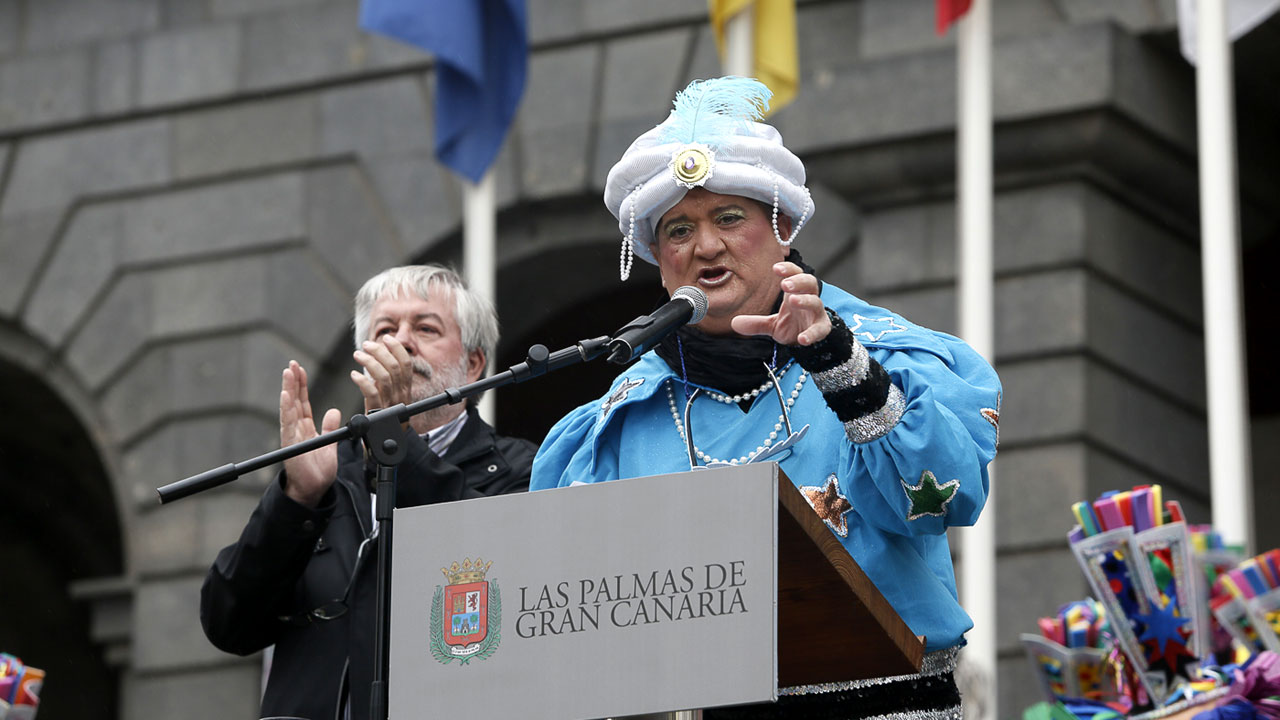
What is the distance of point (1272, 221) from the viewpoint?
10750 mm

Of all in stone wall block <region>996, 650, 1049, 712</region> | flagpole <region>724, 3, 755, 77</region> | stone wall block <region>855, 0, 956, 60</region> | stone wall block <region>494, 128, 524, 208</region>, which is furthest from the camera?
stone wall block <region>494, 128, 524, 208</region>

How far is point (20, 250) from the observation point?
11906mm

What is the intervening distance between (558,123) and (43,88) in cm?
322

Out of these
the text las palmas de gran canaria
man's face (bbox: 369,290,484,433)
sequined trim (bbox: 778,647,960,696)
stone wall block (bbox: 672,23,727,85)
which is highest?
stone wall block (bbox: 672,23,727,85)

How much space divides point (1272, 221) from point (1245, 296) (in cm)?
83

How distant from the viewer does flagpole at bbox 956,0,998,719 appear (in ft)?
27.3

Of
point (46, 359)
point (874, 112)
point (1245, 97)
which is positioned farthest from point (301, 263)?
point (1245, 97)

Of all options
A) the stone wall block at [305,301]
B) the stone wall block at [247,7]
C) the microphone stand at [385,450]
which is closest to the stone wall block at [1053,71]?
the stone wall block at [305,301]

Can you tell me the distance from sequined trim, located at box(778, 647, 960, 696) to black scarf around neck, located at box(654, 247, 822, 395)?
2.02 feet

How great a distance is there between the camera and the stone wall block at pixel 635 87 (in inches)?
416

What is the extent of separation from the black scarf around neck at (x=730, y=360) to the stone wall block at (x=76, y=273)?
326 inches

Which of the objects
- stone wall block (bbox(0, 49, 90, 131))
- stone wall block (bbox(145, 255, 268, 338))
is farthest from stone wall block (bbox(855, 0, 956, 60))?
stone wall block (bbox(0, 49, 90, 131))

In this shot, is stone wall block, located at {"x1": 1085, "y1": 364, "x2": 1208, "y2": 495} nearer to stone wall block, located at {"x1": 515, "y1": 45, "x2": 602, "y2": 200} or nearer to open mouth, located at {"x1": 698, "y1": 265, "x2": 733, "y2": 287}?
stone wall block, located at {"x1": 515, "y1": 45, "x2": 602, "y2": 200}

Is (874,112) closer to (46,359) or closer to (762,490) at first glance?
(46,359)
